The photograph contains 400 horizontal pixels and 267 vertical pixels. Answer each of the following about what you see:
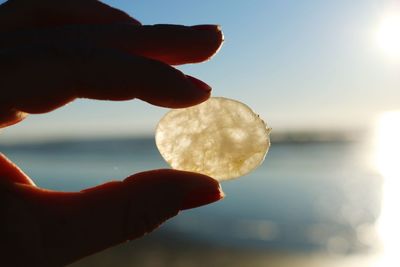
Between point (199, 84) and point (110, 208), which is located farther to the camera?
point (199, 84)

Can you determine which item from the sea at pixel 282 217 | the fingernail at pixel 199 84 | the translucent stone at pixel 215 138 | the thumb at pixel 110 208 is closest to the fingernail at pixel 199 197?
the thumb at pixel 110 208

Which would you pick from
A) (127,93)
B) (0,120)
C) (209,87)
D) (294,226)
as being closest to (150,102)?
(127,93)

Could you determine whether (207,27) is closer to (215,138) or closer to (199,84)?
(199,84)

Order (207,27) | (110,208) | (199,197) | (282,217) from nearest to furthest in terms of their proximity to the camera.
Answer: (110,208)
(199,197)
(207,27)
(282,217)

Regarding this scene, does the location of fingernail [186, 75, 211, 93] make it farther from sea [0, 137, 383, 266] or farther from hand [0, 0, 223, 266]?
sea [0, 137, 383, 266]

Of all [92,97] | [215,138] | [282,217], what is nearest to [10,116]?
[92,97]

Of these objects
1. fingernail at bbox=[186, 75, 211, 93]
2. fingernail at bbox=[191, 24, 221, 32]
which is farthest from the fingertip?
fingernail at bbox=[191, 24, 221, 32]

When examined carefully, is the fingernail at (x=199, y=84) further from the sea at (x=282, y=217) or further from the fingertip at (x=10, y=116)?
the sea at (x=282, y=217)
